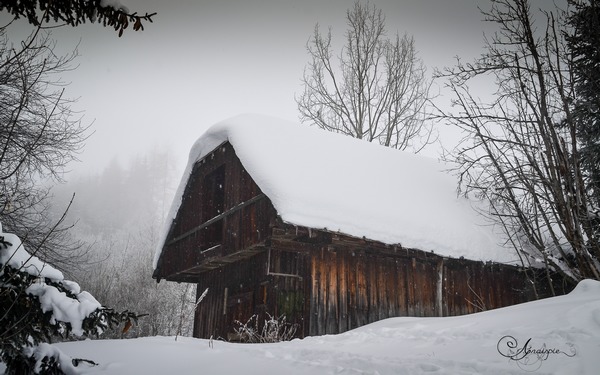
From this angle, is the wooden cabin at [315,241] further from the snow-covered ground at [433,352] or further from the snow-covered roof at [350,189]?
the snow-covered ground at [433,352]

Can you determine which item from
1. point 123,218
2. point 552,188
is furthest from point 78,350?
point 123,218

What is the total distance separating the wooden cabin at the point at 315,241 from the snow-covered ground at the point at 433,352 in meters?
3.54

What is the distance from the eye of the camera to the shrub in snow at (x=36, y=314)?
294 centimetres

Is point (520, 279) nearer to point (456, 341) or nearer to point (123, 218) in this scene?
point (456, 341)

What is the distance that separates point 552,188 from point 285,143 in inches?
237

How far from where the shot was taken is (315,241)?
29.0ft

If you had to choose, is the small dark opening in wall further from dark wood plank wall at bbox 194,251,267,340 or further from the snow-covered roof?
dark wood plank wall at bbox 194,251,267,340

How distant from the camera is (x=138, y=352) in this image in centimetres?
421

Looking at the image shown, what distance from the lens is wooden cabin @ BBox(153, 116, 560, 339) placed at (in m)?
8.58

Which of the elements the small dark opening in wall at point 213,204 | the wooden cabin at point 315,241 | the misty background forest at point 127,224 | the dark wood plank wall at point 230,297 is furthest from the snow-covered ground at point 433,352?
the misty background forest at point 127,224

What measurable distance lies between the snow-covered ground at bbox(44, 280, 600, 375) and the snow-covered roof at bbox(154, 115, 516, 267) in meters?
3.56

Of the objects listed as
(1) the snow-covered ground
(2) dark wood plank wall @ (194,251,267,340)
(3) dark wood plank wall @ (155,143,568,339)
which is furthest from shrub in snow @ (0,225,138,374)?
(2) dark wood plank wall @ (194,251,267,340)

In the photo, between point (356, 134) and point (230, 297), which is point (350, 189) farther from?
point (356, 134)

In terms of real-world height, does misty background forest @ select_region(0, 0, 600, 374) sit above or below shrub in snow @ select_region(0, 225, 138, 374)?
above
